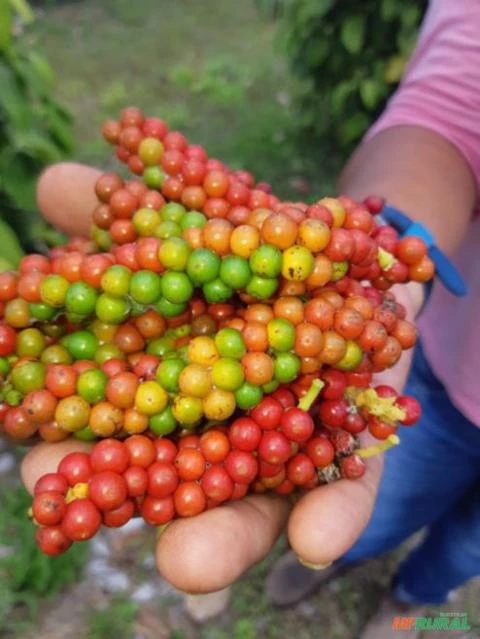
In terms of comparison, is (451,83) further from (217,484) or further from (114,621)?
(114,621)

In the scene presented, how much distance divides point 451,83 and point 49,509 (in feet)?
5.60

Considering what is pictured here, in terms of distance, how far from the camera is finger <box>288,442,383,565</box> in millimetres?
1421

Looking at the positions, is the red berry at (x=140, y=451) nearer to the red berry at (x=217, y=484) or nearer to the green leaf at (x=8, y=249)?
the red berry at (x=217, y=484)

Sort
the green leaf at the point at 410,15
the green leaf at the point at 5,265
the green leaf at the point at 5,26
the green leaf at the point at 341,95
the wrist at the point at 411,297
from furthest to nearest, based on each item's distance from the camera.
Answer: the green leaf at the point at 341,95, the green leaf at the point at 410,15, the green leaf at the point at 5,26, the wrist at the point at 411,297, the green leaf at the point at 5,265

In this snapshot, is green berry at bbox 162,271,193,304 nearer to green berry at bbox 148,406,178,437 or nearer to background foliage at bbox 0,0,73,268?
green berry at bbox 148,406,178,437

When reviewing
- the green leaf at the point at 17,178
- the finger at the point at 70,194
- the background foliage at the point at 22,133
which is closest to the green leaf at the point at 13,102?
the background foliage at the point at 22,133

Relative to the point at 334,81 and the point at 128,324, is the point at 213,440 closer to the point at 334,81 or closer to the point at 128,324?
the point at 128,324

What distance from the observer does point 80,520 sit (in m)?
1.32

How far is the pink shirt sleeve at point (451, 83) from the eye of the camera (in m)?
2.07

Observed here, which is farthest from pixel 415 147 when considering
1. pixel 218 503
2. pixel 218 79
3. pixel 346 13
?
pixel 218 79

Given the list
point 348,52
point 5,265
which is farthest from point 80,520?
point 348,52

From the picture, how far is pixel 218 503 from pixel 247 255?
533mm

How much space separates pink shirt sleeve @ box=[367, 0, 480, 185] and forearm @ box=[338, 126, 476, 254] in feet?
0.14

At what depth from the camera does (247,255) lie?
57.2 inches
